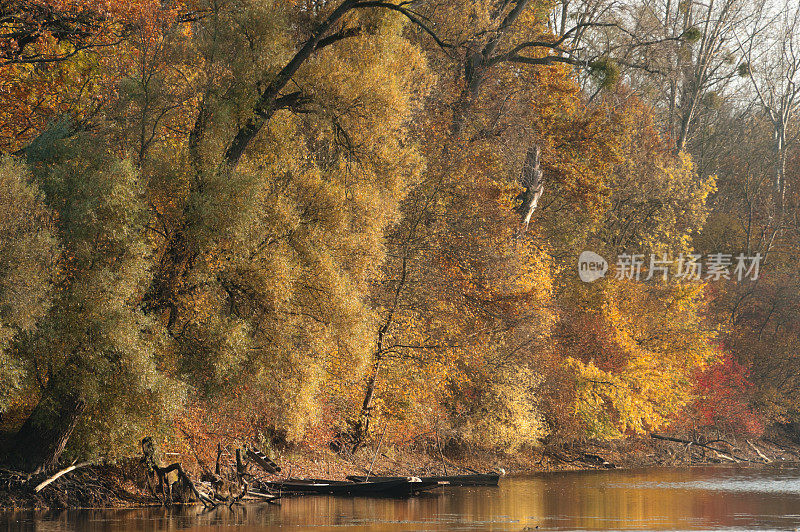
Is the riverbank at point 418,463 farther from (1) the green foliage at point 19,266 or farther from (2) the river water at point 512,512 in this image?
(1) the green foliage at point 19,266

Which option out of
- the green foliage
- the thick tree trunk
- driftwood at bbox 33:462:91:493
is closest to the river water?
driftwood at bbox 33:462:91:493

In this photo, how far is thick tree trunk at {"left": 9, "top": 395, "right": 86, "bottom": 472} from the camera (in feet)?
62.2

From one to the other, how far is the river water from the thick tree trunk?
4.47 feet

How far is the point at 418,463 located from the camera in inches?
1169

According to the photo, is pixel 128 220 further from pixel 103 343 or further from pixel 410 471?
pixel 410 471

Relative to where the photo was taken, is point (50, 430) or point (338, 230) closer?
point (50, 430)

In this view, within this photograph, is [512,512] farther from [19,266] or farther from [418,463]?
[19,266]

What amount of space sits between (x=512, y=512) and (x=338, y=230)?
24.9 feet

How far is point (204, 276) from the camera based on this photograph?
65.5 feet

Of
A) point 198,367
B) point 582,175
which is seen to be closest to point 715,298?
point 582,175

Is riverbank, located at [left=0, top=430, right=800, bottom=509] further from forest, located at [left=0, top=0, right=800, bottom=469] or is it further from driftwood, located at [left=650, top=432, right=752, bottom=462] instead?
forest, located at [left=0, top=0, right=800, bottom=469]

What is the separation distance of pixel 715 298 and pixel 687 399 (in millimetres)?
10794

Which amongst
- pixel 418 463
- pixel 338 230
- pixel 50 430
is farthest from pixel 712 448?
pixel 50 430

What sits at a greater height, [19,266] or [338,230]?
[338,230]
